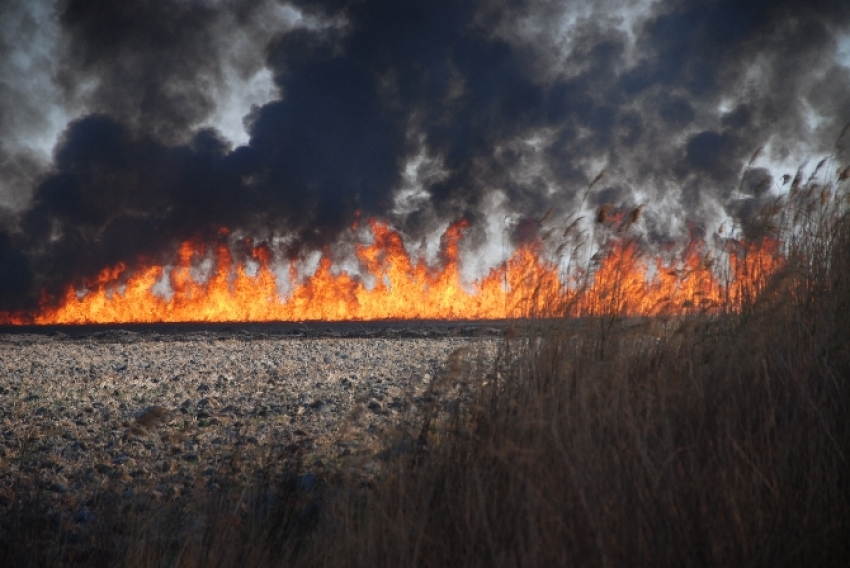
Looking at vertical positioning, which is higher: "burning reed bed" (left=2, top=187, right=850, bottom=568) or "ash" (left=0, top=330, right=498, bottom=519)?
"burning reed bed" (left=2, top=187, right=850, bottom=568)

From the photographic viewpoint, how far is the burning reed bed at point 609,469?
2014 mm

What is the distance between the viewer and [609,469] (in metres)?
2.25

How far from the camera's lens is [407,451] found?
2.89 metres

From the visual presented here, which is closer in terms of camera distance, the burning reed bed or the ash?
the burning reed bed

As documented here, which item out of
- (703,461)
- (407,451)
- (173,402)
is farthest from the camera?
(173,402)

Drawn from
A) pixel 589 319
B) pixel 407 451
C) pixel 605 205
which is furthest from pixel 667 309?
pixel 407 451

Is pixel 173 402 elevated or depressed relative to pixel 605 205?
depressed

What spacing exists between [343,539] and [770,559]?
1772mm

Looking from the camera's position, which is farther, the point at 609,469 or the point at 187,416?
the point at 187,416

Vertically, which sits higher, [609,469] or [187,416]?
[609,469]

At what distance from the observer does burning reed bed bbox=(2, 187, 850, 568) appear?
2.01m

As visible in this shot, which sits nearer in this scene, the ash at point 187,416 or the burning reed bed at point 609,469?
the burning reed bed at point 609,469

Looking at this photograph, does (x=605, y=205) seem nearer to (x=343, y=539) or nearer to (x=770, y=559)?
(x=770, y=559)

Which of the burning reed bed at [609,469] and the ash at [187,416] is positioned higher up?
the burning reed bed at [609,469]
